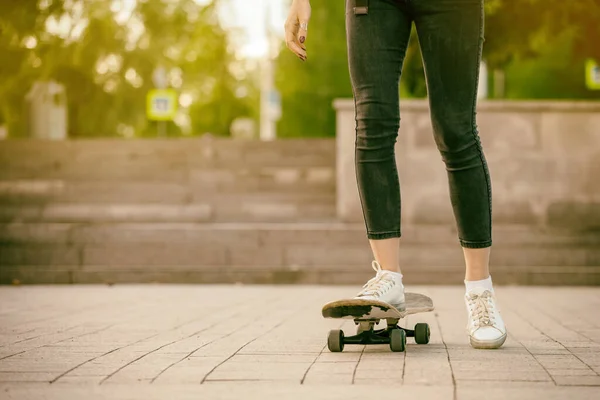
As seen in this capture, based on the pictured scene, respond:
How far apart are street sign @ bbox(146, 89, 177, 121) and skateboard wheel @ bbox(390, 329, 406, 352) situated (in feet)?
69.2

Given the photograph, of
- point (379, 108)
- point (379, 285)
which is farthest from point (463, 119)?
point (379, 285)

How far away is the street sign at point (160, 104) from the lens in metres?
25.4

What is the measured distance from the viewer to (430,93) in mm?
4434

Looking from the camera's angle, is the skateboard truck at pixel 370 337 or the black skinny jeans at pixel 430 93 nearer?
the skateboard truck at pixel 370 337

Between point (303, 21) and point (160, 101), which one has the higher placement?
point (160, 101)

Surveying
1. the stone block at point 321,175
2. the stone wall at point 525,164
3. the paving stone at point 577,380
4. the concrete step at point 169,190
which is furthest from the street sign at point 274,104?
the paving stone at point 577,380

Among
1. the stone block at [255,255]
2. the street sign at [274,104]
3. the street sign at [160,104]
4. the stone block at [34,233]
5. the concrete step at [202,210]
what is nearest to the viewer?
the stone block at [255,255]

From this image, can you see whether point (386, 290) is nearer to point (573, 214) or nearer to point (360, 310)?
point (360, 310)

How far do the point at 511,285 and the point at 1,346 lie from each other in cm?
587

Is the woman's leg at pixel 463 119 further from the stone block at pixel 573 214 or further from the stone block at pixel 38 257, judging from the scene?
the stone block at pixel 573 214

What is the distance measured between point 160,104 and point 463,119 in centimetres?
2279

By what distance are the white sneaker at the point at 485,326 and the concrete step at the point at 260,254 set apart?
17.3ft

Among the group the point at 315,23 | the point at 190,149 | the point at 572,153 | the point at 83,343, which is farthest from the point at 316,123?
the point at 83,343

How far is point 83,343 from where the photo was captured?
4.76m
